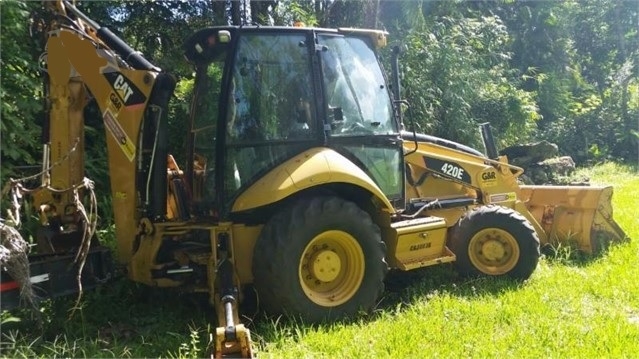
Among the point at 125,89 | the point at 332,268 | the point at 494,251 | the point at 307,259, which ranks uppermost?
the point at 125,89

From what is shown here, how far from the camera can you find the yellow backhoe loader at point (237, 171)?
4184 mm

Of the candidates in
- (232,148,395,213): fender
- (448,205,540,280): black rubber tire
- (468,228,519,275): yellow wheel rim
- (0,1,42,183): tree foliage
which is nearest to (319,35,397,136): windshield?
(232,148,395,213): fender

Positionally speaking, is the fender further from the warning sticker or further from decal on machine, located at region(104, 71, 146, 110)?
decal on machine, located at region(104, 71, 146, 110)

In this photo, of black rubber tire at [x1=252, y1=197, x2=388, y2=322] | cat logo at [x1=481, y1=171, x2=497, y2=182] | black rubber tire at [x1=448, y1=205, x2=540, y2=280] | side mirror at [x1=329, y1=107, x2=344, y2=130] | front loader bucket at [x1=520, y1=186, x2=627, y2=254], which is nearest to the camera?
black rubber tire at [x1=252, y1=197, x2=388, y2=322]

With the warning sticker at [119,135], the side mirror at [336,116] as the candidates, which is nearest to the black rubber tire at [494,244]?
the side mirror at [336,116]

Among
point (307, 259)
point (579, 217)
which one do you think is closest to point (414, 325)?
point (307, 259)

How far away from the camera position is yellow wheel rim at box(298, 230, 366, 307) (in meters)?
4.36

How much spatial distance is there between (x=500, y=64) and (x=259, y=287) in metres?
12.2

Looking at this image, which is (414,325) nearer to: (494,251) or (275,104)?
(494,251)

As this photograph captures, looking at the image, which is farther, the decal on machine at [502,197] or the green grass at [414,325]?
the decal on machine at [502,197]

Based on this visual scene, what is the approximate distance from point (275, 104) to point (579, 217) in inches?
154

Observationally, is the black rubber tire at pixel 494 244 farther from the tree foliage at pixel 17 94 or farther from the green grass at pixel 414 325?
the tree foliage at pixel 17 94

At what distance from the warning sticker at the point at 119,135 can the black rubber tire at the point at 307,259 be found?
121 centimetres

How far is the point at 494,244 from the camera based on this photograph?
5.55 meters
